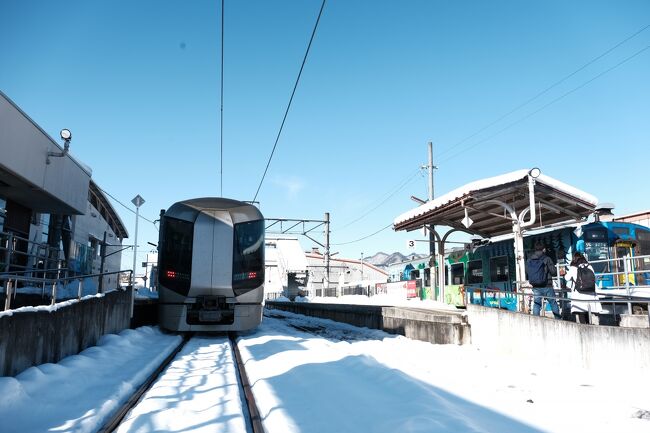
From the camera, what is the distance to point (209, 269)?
37.9ft

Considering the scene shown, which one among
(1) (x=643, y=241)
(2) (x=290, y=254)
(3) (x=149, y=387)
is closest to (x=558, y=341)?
(3) (x=149, y=387)

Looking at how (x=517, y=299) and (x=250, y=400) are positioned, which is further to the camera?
(x=517, y=299)

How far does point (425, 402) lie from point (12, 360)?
16.1 ft

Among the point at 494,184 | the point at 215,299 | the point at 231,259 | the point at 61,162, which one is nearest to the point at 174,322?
the point at 215,299

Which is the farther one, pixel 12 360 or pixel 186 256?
pixel 186 256

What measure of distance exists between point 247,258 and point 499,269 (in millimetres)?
9529

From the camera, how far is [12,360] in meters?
5.58

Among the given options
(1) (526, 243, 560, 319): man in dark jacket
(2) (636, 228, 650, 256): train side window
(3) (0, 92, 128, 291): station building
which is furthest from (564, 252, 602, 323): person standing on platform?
(3) (0, 92, 128, 291): station building

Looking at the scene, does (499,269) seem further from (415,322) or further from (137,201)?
(137,201)

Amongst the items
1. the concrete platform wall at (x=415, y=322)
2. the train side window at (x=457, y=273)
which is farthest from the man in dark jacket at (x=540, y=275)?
the train side window at (x=457, y=273)

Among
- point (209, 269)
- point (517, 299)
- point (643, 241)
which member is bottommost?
point (517, 299)

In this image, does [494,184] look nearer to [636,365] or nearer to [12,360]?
[636,365]

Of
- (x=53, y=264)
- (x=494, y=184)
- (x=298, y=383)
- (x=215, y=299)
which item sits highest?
(x=494, y=184)

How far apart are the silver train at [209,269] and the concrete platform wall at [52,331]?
5.04 ft
